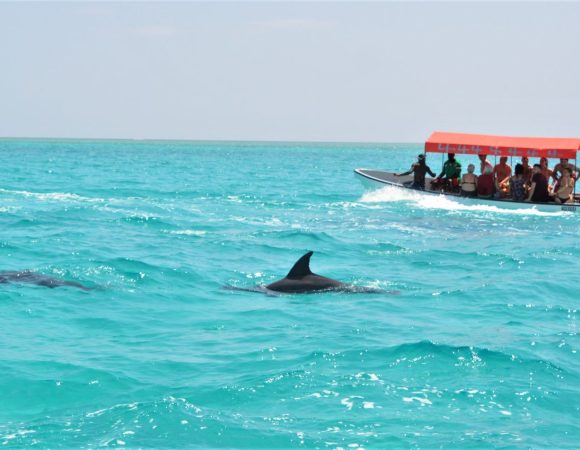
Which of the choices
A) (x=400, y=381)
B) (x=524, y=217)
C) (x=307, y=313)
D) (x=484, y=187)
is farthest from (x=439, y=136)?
(x=400, y=381)

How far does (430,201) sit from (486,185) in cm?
228

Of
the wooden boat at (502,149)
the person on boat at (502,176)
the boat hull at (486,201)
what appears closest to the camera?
the boat hull at (486,201)

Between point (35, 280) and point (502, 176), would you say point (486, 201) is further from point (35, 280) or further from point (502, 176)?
point (35, 280)

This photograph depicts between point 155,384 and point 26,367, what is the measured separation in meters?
1.76

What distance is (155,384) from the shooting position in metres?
9.94

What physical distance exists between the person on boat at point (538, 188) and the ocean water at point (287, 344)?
5.14 meters

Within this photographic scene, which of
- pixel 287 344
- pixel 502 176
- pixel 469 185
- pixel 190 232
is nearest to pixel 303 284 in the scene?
pixel 287 344

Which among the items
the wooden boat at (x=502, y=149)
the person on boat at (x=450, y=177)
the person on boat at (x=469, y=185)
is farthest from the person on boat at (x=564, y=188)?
the person on boat at (x=450, y=177)

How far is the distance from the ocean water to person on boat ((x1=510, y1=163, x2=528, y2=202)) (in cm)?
530

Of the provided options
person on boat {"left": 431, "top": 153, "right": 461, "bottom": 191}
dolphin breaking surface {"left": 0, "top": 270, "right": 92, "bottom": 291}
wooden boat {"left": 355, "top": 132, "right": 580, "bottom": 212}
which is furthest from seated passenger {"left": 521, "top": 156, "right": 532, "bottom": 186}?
dolphin breaking surface {"left": 0, "top": 270, "right": 92, "bottom": 291}

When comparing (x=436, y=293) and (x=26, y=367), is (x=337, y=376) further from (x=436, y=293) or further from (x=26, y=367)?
(x=436, y=293)

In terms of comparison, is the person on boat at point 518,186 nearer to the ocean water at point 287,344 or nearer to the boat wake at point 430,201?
the boat wake at point 430,201

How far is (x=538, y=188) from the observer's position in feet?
94.0

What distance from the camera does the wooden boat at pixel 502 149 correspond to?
1129 inches
